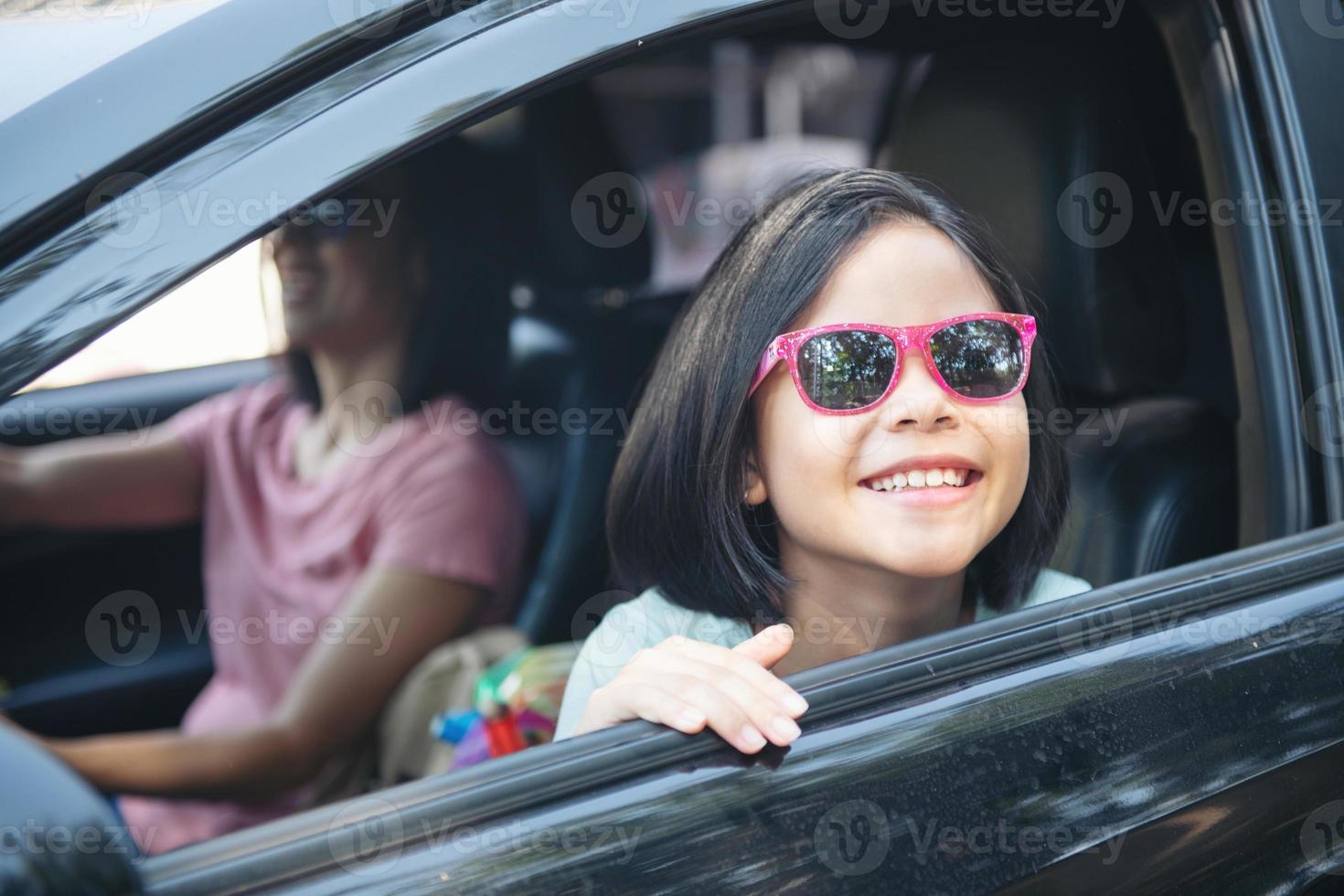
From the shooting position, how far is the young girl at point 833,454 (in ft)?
4.70

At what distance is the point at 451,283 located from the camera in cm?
278

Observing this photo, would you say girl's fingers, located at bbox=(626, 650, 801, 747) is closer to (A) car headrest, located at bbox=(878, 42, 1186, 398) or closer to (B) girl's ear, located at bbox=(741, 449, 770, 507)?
(B) girl's ear, located at bbox=(741, 449, 770, 507)

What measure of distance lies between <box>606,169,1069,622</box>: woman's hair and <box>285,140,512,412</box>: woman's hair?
97 centimetres

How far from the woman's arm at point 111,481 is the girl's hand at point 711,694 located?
1733 mm

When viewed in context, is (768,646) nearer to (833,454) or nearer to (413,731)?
(833,454)

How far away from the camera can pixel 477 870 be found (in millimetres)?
911

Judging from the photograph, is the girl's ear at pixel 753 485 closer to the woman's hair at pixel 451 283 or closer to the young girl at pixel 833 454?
the young girl at pixel 833 454

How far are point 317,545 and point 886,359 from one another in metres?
1.37

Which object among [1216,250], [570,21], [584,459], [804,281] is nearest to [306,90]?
[570,21]

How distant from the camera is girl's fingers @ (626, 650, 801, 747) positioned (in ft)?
3.42

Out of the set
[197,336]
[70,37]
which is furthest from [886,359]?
[197,336]

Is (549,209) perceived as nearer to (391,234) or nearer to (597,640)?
(391,234)

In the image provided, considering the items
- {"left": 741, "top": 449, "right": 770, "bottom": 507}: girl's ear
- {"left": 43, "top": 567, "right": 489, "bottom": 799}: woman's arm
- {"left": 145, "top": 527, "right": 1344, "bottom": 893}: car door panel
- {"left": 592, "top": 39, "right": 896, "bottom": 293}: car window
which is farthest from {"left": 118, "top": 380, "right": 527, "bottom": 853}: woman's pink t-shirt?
{"left": 592, "top": 39, "right": 896, "bottom": 293}: car window

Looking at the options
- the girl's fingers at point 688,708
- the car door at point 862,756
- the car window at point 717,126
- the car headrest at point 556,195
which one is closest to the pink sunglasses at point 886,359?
the car door at point 862,756
